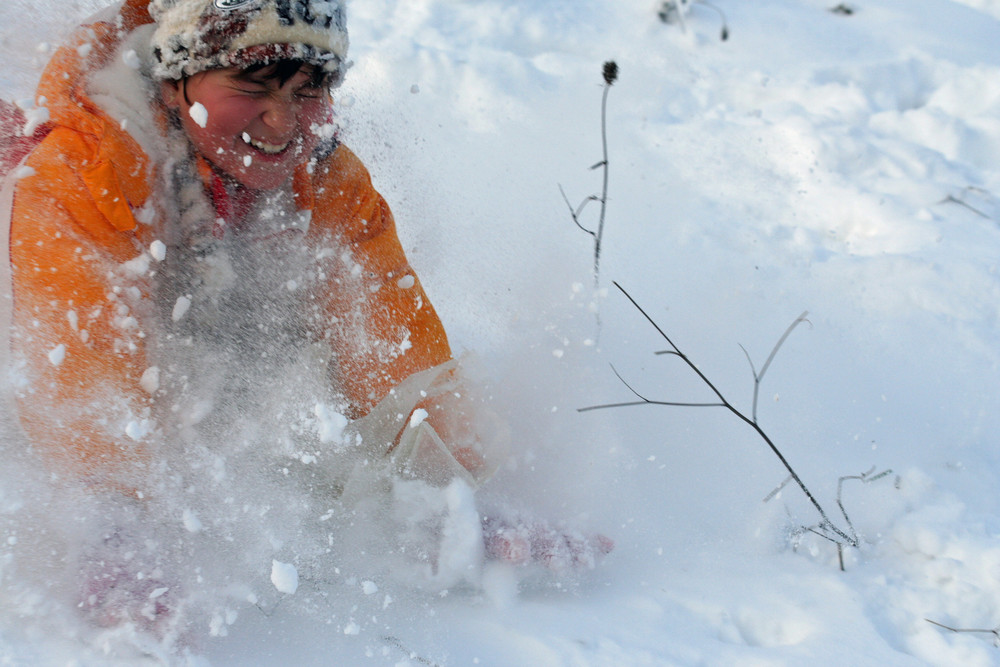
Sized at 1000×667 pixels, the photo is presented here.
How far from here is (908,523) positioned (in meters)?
1.65

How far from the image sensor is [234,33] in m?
1.40

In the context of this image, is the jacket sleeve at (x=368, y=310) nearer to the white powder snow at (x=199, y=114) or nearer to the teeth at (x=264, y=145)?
the teeth at (x=264, y=145)

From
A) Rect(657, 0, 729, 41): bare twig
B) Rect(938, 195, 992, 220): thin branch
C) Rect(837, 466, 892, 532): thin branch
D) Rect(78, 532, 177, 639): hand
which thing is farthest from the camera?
Rect(657, 0, 729, 41): bare twig

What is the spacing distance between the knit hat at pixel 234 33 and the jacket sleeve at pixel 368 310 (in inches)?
15.5

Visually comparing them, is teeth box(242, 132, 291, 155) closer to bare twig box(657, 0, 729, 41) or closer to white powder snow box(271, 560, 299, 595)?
white powder snow box(271, 560, 299, 595)

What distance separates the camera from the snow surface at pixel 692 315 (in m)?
1.37

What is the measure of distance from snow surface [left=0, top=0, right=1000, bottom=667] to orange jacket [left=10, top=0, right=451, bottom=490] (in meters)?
0.15

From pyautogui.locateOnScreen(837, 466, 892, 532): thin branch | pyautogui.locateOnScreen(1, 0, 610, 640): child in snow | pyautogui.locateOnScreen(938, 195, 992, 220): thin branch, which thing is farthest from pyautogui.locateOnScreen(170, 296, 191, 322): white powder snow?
pyautogui.locateOnScreen(938, 195, 992, 220): thin branch

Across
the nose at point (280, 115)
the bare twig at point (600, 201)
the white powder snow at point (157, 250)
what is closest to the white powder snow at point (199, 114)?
the nose at point (280, 115)

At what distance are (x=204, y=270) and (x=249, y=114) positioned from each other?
0.36 meters

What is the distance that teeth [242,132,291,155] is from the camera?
1.49m

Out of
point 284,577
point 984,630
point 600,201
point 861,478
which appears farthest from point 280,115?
point 984,630

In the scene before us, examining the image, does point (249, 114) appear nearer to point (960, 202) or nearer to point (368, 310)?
point (368, 310)

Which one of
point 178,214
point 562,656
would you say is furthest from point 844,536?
point 178,214
